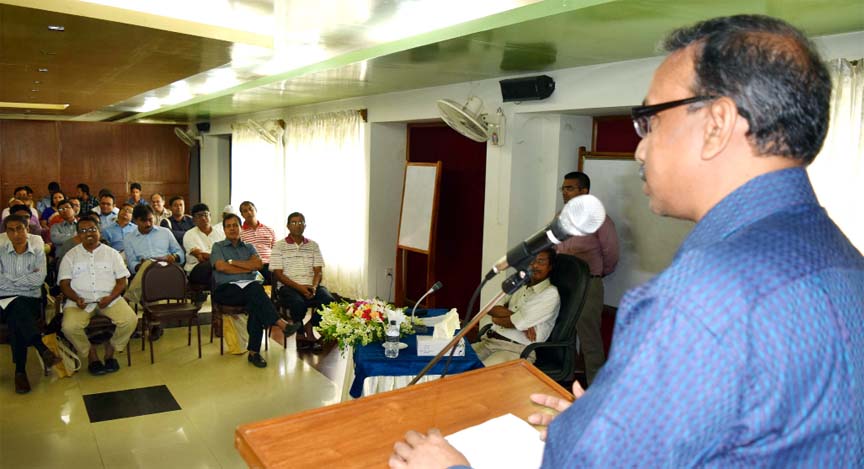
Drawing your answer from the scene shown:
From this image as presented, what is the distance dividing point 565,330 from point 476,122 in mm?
2219

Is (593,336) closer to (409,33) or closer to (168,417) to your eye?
(409,33)

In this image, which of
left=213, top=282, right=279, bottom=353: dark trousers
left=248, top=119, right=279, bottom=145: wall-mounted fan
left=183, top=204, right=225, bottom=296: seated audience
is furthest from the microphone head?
left=248, top=119, right=279, bottom=145: wall-mounted fan

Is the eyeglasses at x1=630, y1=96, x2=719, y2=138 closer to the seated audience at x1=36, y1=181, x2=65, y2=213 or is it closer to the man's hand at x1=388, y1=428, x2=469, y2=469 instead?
the man's hand at x1=388, y1=428, x2=469, y2=469

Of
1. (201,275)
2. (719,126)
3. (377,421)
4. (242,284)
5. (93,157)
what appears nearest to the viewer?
(719,126)

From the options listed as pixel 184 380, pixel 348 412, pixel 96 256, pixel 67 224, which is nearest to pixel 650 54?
pixel 348 412

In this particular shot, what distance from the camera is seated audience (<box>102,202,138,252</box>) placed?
7266mm

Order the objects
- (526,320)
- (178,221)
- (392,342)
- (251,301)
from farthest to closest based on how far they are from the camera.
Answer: (178,221), (251,301), (526,320), (392,342)

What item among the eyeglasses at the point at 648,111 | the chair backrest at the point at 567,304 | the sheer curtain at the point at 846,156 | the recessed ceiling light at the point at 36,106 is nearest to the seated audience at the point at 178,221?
the recessed ceiling light at the point at 36,106

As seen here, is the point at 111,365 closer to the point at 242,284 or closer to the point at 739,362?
the point at 242,284

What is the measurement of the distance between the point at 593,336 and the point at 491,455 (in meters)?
3.40

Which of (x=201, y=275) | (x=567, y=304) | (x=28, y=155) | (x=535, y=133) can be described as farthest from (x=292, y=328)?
(x=28, y=155)

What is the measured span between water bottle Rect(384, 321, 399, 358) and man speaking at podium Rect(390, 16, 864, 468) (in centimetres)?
300

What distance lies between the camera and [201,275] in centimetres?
698

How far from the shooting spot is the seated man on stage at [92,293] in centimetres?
530
